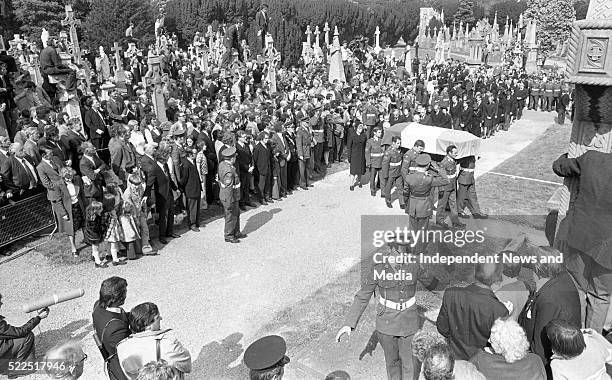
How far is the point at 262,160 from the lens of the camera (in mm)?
11188

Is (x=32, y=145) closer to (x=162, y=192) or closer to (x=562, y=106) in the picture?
(x=162, y=192)

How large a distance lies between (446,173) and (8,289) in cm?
801

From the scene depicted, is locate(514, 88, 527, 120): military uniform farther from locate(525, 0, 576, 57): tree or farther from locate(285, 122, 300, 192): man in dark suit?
→ locate(525, 0, 576, 57): tree

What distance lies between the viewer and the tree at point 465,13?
8819 centimetres

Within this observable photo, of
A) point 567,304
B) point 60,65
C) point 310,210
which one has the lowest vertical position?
point 310,210

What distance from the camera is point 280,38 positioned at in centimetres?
4497

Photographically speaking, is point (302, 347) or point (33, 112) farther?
point (33, 112)

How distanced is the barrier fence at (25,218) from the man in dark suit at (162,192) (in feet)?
7.25

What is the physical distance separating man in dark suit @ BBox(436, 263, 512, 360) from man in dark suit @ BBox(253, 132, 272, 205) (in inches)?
287

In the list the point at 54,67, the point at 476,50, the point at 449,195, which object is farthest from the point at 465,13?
the point at 449,195

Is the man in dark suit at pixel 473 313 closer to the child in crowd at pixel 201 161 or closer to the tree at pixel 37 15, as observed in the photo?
the child in crowd at pixel 201 161

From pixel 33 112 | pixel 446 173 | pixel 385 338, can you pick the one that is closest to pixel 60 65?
pixel 33 112

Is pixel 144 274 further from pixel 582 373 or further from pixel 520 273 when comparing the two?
pixel 582 373

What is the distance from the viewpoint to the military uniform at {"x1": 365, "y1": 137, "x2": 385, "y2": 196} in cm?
1196
